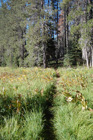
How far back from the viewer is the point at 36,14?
31.2ft

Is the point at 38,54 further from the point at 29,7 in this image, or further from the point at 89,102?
the point at 89,102

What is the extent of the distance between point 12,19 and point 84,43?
11.7 metres

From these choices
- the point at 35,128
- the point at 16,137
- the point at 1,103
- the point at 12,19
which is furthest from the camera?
the point at 12,19

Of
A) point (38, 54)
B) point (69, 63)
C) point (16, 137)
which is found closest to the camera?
point (16, 137)

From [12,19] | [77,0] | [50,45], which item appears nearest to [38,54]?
[50,45]

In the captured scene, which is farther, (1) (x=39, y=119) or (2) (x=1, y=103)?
(2) (x=1, y=103)

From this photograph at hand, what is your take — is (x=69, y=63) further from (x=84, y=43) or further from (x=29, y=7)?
(x=29, y=7)

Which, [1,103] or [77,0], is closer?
[1,103]

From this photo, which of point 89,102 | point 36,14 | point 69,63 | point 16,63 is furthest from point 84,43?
point 16,63

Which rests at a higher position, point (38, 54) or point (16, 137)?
point (38, 54)

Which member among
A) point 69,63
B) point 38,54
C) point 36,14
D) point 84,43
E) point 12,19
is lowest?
point 69,63

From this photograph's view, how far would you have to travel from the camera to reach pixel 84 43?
7906 mm

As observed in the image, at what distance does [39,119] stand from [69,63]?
1065 cm

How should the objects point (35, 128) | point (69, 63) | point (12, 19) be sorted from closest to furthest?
point (35, 128)
point (69, 63)
point (12, 19)
